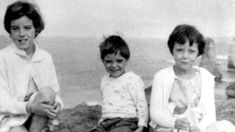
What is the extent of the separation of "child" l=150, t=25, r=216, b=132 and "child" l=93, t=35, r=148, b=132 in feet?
0.65

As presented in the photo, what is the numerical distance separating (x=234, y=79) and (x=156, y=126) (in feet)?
6.97

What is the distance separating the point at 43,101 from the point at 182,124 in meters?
1.03

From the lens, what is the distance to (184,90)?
11.6 feet

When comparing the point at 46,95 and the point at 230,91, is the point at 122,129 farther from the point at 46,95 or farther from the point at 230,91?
the point at 230,91

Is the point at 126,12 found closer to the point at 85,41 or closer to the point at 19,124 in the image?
the point at 85,41

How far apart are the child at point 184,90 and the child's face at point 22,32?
1063 mm

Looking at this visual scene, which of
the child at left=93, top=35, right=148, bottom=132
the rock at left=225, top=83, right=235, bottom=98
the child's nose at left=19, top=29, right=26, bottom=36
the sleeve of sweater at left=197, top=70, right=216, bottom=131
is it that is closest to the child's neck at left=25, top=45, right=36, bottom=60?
A: the child's nose at left=19, top=29, right=26, bottom=36

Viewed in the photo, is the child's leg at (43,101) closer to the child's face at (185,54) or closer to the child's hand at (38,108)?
the child's hand at (38,108)

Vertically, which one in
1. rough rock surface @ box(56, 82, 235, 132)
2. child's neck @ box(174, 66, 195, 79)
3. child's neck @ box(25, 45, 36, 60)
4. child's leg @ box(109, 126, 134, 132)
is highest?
child's neck @ box(25, 45, 36, 60)

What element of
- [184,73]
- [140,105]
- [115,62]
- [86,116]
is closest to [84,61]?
[86,116]

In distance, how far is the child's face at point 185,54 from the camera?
3.49 meters

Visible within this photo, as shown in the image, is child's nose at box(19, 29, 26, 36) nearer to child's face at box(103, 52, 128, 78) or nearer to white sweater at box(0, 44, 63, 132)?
white sweater at box(0, 44, 63, 132)

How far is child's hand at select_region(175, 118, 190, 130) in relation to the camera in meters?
3.32

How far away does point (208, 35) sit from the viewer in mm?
5641
